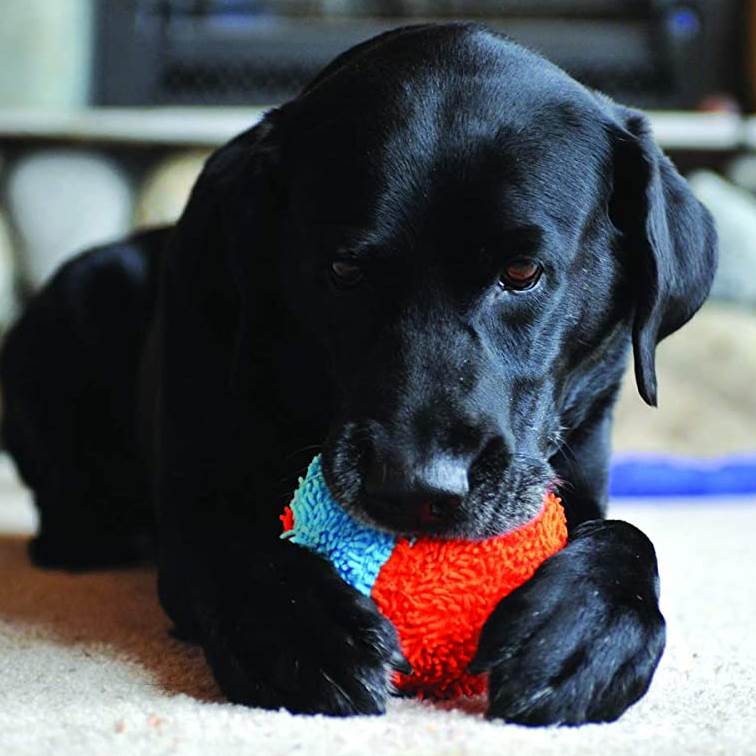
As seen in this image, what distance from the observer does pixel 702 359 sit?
3.52 metres

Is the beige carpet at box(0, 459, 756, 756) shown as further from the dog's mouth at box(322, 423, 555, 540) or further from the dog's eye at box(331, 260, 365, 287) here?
the dog's eye at box(331, 260, 365, 287)

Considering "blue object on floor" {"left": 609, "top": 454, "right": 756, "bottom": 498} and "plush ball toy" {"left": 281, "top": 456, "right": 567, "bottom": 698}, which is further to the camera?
"blue object on floor" {"left": 609, "top": 454, "right": 756, "bottom": 498}

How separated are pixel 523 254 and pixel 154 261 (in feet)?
3.36

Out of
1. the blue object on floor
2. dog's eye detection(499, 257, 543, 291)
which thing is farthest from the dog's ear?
the blue object on floor

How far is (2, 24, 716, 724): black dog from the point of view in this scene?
122cm

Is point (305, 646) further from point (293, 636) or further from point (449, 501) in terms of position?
point (449, 501)

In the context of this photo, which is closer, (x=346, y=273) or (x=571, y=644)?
(x=571, y=644)

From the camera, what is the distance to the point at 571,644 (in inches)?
47.3

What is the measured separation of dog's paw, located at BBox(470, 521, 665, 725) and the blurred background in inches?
92.7

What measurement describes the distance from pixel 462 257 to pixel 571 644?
0.39m

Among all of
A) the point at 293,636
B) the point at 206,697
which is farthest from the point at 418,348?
the point at 206,697

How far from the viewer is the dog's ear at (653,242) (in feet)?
4.85

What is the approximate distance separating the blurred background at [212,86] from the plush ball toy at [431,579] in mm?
2373

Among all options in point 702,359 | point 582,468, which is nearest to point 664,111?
point 702,359
